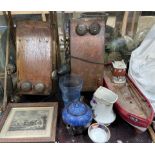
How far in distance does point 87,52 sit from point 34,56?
0.93ft

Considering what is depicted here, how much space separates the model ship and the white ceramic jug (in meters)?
0.05

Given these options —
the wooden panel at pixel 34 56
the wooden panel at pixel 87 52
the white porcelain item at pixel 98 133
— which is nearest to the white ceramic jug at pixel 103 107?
the white porcelain item at pixel 98 133

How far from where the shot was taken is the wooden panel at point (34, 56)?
1026 millimetres

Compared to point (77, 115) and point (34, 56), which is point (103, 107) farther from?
point (34, 56)

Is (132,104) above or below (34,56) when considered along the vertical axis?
below

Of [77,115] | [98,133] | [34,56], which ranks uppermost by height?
[34,56]

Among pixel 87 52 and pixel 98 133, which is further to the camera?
pixel 87 52

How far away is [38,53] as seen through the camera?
40.4 inches

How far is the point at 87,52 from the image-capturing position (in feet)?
3.50

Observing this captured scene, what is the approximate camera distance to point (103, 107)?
0.94 metres

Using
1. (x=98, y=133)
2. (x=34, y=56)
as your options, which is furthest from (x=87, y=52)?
(x=98, y=133)

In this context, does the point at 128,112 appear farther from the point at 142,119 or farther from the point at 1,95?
the point at 1,95
